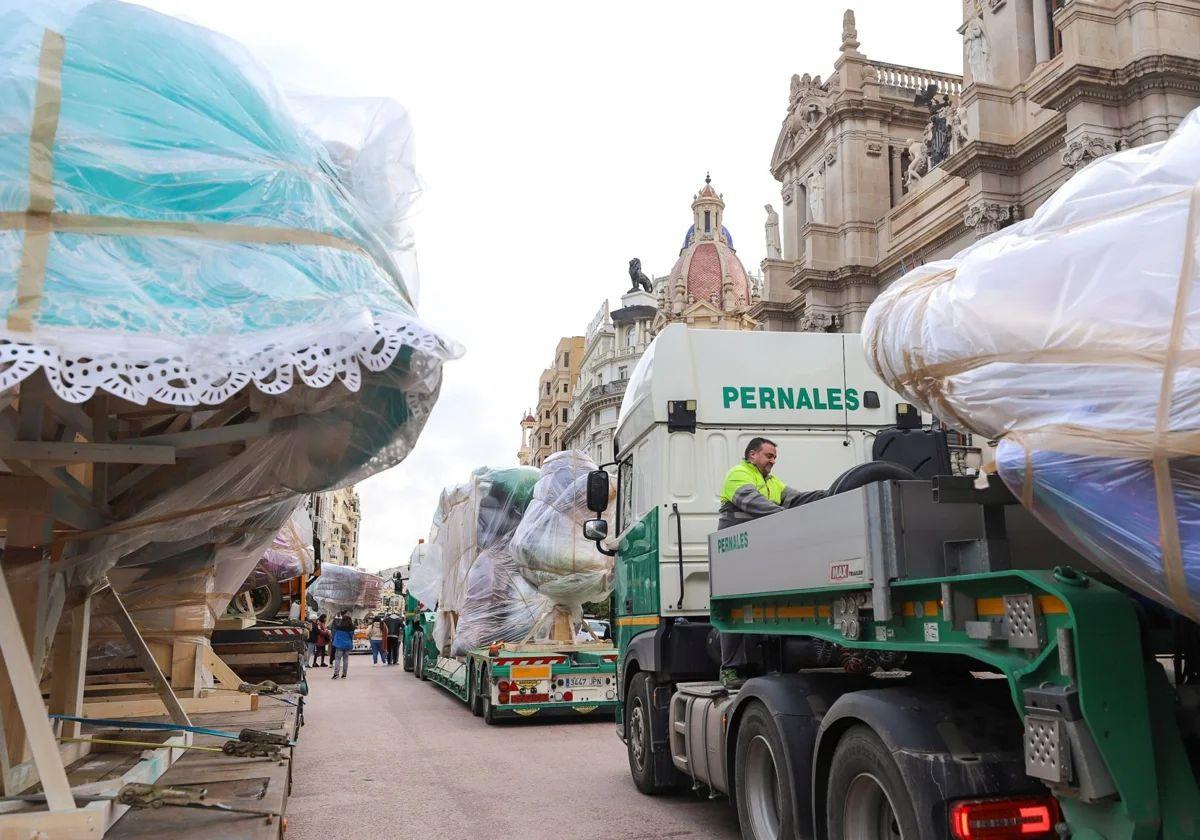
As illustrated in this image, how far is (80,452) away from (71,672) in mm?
2188

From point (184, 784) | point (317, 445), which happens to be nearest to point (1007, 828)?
point (317, 445)

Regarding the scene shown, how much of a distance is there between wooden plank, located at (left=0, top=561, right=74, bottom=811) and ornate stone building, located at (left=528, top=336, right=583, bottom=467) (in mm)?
95875

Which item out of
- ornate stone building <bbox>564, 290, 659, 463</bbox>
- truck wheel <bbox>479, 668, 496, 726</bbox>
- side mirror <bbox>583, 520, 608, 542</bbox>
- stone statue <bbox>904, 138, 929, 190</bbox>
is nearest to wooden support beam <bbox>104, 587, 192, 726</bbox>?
side mirror <bbox>583, 520, 608, 542</bbox>

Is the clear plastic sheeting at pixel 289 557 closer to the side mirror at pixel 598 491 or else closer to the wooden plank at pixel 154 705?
the wooden plank at pixel 154 705

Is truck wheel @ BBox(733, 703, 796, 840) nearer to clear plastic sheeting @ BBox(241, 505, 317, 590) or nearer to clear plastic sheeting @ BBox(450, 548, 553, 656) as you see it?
clear plastic sheeting @ BBox(241, 505, 317, 590)

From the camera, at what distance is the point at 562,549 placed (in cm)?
1566

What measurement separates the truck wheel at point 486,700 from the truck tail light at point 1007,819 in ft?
35.4

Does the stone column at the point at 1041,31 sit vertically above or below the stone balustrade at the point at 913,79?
below

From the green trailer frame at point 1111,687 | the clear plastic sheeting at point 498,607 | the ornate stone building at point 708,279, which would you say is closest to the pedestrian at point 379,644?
the clear plastic sheeting at point 498,607

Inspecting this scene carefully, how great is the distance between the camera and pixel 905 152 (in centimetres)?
3528

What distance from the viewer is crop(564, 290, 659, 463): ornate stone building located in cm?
8362

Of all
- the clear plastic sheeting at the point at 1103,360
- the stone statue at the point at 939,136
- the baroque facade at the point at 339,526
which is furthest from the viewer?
the baroque facade at the point at 339,526

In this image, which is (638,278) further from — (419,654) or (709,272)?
(419,654)

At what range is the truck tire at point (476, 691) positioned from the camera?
14720 millimetres
